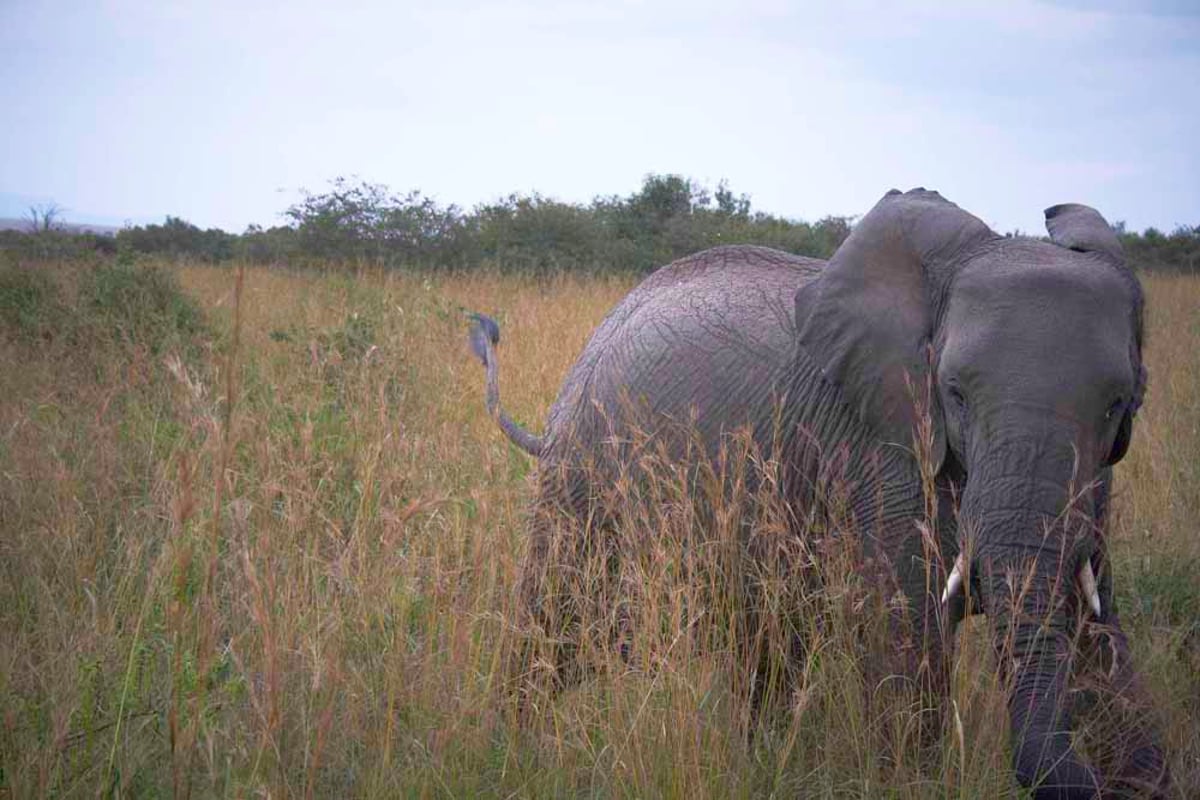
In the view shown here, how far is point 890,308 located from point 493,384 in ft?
5.11

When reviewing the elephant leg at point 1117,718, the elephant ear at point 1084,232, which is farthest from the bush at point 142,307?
the elephant leg at point 1117,718

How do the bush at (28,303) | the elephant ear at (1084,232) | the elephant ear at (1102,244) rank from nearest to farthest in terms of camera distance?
the elephant ear at (1102,244)
the elephant ear at (1084,232)
the bush at (28,303)

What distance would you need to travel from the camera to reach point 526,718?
9.05 feet

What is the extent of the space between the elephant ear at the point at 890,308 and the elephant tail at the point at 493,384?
1192 mm

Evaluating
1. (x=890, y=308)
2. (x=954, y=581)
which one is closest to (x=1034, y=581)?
(x=954, y=581)

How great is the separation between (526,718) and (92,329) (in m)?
5.63

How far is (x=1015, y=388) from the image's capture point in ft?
7.84

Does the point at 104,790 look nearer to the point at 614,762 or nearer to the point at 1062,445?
the point at 614,762

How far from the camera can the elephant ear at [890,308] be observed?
2.76 metres

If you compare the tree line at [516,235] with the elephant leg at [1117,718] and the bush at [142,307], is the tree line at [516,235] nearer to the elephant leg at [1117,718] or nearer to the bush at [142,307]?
the bush at [142,307]

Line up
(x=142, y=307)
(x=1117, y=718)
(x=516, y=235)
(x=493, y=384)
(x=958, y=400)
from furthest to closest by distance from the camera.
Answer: (x=516, y=235)
(x=142, y=307)
(x=493, y=384)
(x=1117, y=718)
(x=958, y=400)

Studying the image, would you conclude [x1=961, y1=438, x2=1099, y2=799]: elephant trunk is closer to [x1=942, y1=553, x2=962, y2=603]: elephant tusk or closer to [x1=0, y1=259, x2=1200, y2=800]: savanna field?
[x1=942, y1=553, x2=962, y2=603]: elephant tusk

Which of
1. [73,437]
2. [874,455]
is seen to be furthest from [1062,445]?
[73,437]

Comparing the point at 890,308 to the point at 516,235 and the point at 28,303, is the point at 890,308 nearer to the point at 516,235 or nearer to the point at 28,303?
the point at 28,303
